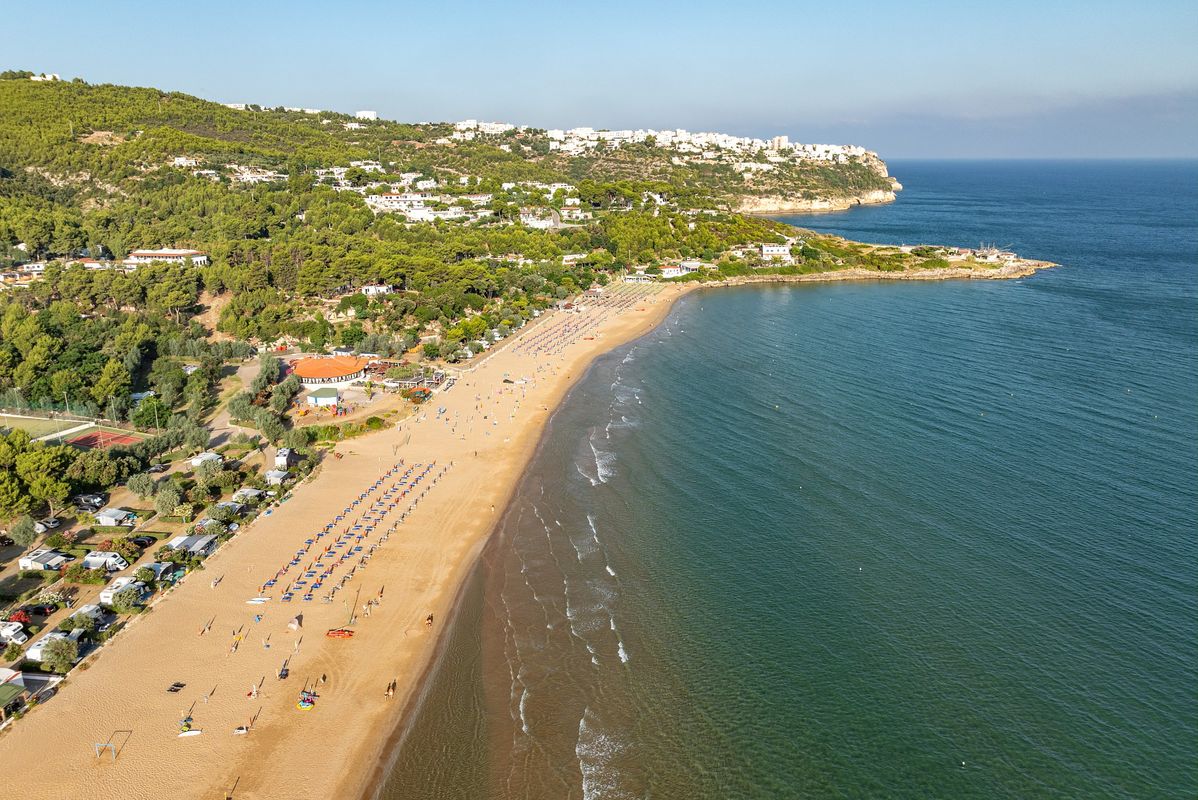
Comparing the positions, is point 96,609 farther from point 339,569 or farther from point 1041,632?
point 1041,632

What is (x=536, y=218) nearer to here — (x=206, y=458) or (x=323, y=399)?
(x=323, y=399)

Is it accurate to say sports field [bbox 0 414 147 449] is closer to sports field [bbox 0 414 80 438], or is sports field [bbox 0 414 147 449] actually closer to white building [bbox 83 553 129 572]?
sports field [bbox 0 414 80 438]

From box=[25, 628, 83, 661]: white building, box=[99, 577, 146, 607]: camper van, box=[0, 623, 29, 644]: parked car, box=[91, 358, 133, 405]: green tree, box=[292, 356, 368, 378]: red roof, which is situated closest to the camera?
box=[25, 628, 83, 661]: white building

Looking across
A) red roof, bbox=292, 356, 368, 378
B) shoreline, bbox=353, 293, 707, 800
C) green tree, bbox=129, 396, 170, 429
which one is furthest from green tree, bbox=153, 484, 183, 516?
red roof, bbox=292, 356, 368, 378

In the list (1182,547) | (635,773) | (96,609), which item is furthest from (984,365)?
(96,609)

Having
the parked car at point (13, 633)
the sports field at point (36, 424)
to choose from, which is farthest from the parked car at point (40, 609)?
the sports field at point (36, 424)

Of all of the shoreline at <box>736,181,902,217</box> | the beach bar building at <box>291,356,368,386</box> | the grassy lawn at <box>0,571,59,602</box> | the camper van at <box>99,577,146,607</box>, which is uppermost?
the shoreline at <box>736,181,902,217</box>
